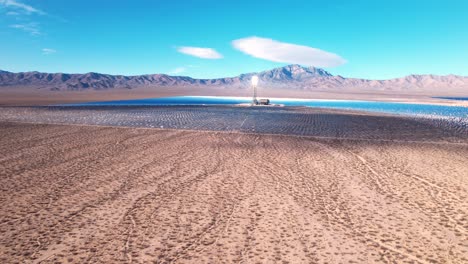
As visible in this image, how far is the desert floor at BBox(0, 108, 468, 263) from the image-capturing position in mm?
4418

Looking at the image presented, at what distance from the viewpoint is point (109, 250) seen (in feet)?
14.3

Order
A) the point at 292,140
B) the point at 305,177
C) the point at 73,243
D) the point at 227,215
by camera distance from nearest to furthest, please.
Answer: the point at 73,243
the point at 227,215
the point at 305,177
the point at 292,140

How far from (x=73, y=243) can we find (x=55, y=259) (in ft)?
1.40

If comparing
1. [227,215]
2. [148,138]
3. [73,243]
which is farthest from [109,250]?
[148,138]

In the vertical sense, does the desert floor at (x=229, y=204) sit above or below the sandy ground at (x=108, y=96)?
below

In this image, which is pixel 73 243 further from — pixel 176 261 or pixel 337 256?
pixel 337 256

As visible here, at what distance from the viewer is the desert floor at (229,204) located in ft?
14.5

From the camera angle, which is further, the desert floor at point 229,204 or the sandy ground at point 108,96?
the sandy ground at point 108,96

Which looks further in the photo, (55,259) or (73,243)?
(73,243)

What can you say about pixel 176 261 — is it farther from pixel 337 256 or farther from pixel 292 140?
pixel 292 140

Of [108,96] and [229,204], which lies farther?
[108,96]

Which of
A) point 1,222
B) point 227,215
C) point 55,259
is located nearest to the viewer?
point 55,259

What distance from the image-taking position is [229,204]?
618cm

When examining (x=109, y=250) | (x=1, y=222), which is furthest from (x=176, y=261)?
(x=1, y=222)
